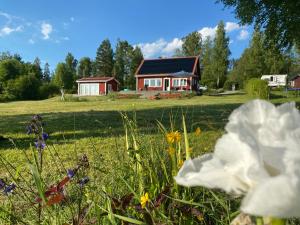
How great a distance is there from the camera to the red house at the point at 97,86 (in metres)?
46.3

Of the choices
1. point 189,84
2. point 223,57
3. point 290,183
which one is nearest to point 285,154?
point 290,183

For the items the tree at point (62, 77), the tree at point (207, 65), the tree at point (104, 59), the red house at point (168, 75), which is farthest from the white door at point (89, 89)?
the tree at point (104, 59)

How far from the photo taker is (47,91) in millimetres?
46656

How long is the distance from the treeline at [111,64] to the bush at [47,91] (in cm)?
1438

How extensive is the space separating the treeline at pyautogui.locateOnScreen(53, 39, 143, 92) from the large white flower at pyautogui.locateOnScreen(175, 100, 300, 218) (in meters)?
62.7

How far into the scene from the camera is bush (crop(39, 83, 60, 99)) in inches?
1793

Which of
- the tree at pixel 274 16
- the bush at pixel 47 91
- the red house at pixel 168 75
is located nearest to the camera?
the tree at pixel 274 16

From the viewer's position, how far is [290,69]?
64125 mm

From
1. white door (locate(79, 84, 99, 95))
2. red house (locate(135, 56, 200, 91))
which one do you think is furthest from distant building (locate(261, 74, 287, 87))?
white door (locate(79, 84, 99, 95))

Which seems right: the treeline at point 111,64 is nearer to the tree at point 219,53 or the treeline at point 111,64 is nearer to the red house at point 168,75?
the tree at point 219,53

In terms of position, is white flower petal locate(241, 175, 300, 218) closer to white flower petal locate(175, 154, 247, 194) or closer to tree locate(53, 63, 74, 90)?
white flower petal locate(175, 154, 247, 194)

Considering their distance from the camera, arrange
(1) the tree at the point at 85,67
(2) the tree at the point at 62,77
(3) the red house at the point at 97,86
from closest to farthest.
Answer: (3) the red house at the point at 97,86, (2) the tree at the point at 62,77, (1) the tree at the point at 85,67

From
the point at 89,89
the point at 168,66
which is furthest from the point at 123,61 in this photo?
the point at 168,66

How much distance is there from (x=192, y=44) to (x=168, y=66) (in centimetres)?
2657
